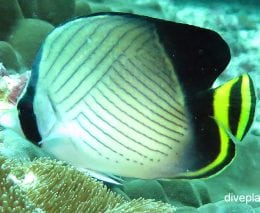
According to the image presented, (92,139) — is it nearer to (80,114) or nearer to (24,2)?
(80,114)

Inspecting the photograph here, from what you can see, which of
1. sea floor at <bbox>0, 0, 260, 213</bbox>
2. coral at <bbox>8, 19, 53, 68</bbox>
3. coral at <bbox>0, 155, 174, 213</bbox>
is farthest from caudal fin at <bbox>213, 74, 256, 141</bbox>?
coral at <bbox>8, 19, 53, 68</bbox>

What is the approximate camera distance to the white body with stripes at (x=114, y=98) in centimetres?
92

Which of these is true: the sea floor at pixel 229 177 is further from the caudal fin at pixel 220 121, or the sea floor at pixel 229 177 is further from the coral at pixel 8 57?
the coral at pixel 8 57

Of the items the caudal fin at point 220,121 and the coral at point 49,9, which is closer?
the caudal fin at point 220,121

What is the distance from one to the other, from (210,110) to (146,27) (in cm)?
24

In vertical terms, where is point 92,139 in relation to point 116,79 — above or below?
below

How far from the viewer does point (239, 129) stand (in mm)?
878

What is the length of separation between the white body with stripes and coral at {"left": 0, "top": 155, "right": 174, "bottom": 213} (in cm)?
108

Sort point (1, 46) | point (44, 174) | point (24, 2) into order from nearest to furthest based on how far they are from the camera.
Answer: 1. point (44, 174)
2. point (1, 46)
3. point (24, 2)

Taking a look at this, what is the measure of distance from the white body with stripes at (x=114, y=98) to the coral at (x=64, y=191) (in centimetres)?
108

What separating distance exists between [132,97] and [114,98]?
4cm

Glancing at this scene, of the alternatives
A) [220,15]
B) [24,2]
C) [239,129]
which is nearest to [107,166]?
[239,129]

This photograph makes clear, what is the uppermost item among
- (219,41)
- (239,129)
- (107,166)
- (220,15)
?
(219,41)

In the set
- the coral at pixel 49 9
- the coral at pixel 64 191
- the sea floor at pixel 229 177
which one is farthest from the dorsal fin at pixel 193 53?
the coral at pixel 49 9
